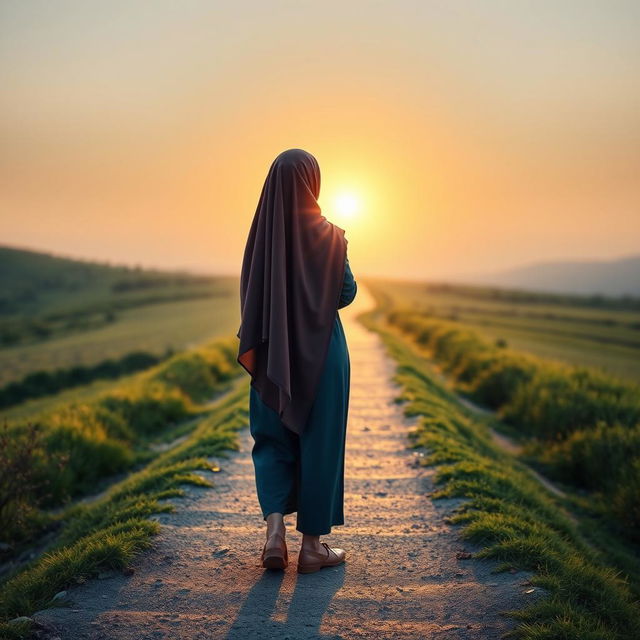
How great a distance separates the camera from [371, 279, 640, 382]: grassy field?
22.9 metres

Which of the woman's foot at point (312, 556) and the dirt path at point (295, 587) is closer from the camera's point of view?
the dirt path at point (295, 587)

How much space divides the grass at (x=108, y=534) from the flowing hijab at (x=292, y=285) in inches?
59.5

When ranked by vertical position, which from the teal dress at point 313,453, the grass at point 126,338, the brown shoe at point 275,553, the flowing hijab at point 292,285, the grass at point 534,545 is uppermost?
the flowing hijab at point 292,285

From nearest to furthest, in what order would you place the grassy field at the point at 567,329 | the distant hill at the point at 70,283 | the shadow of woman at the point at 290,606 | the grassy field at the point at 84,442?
the shadow of woman at the point at 290,606
the grassy field at the point at 84,442
the grassy field at the point at 567,329
the distant hill at the point at 70,283

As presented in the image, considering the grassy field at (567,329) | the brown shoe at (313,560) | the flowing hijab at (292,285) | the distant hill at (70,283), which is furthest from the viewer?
the distant hill at (70,283)

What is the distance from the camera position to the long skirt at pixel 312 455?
12.6 feet

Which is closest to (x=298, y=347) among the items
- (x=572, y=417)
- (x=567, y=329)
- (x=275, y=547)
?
(x=275, y=547)

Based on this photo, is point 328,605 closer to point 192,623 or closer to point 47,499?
point 192,623

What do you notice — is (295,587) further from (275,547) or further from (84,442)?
(84,442)

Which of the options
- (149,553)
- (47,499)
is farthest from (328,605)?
(47,499)

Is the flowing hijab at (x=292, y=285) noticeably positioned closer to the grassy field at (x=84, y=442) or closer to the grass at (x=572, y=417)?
the grassy field at (x=84, y=442)

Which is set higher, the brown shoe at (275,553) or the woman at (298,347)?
the woman at (298,347)

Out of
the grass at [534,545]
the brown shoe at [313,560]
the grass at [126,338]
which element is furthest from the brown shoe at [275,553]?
the grass at [126,338]

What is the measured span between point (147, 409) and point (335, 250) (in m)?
8.12
